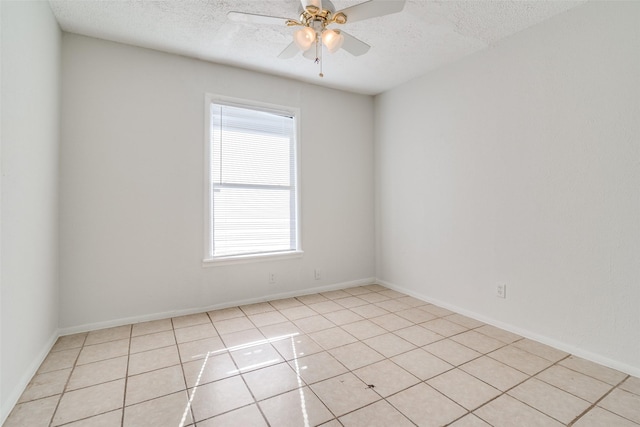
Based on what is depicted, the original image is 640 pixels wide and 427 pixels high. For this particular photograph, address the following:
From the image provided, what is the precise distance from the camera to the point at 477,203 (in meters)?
2.95

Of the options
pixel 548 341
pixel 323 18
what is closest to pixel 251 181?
pixel 323 18

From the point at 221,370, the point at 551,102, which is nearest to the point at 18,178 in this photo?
the point at 221,370

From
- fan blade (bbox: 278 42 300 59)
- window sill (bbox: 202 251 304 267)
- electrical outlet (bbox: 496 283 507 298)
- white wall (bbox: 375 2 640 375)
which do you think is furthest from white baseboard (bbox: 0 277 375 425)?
fan blade (bbox: 278 42 300 59)

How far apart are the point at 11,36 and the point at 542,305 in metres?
3.93

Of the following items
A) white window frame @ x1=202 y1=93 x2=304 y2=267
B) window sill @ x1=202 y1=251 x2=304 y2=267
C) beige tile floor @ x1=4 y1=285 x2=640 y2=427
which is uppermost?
white window frame @ x1=202 y1=93 x2=304 y2=267

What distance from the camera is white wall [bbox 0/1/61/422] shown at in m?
1.63

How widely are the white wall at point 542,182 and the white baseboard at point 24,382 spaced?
3399 mm

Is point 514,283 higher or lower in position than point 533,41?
lower

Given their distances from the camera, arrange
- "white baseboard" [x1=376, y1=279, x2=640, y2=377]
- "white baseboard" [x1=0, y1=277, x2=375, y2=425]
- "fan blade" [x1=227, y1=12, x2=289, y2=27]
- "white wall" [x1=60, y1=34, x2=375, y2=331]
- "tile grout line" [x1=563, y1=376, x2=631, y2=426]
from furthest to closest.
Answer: "white wall" [x1=60, y1=34, x2=375, y2=331] → "white baseboard" [x1=376, y1=279, x2=640, y2=377] → "fan blade" [x1=227, y1=12, x2=289, y2=27] → "white baseboard" [x1=0, y1=277, x2=375, y2=425] → "tile grout line" [x1=563, y1=376, x2=631, y2=426]

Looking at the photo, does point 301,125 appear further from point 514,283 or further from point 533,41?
point 514,283

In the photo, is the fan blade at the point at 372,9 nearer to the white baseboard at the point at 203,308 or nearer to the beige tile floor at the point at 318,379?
the beige tile floor at the point at 318,379

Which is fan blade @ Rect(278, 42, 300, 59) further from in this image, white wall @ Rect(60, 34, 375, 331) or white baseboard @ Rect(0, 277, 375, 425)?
white baseboard @ Rect(0, 277, 375, 425)

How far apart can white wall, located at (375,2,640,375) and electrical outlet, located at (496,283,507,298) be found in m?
0.05

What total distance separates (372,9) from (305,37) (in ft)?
1.42
